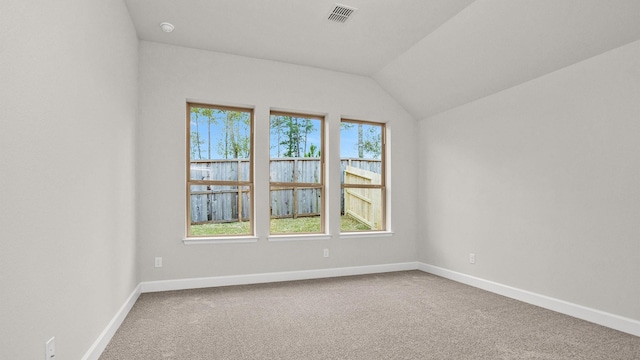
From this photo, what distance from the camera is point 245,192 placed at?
170 inches

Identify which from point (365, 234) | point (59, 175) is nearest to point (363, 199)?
point (365, 234)

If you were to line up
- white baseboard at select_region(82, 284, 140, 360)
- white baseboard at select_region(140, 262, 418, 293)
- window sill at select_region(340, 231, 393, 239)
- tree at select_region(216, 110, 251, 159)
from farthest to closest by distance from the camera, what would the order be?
window sill at select_region(340, 231, 393, 239) < tree at select_region(216, 110, 251, 159) < white baseboard at select_region(140, 262, 418, 293) < white baseboard at select_region(82, 284, 140, 360)

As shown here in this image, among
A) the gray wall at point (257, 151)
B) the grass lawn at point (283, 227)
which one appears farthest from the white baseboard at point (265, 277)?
the grass lawn at point (283, 227)

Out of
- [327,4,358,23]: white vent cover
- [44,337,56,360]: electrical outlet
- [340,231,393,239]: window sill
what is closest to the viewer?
[44,337,56,360]: electrical outlet

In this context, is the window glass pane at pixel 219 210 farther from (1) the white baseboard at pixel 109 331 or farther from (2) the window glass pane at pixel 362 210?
(2) the window glass pane at pixel 362 210

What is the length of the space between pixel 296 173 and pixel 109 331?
2.76 m

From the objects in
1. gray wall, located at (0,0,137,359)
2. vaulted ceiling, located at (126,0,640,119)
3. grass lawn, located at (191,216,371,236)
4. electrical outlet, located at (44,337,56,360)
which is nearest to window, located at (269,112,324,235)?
grass lawn, located at (191,216,371,236)

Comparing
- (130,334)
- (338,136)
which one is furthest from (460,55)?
(130,334)

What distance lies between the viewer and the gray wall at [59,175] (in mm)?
1310

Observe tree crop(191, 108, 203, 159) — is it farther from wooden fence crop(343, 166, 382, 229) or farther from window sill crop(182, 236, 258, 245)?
wooden fence crop(343, 166, 382, 229)

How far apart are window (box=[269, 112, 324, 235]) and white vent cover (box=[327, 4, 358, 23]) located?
1531mm

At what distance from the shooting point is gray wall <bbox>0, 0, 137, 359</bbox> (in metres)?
1.31

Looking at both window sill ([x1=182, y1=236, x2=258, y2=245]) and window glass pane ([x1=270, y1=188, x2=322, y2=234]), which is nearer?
window sill ([x1=182, y1=236, x2=258, y2=245])

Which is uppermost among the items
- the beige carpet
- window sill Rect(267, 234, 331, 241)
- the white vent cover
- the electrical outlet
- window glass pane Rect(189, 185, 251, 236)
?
the white vent cover
